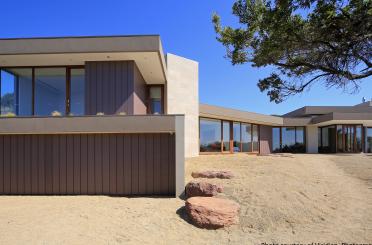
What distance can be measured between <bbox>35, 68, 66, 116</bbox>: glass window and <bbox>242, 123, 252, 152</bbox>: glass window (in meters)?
14.6

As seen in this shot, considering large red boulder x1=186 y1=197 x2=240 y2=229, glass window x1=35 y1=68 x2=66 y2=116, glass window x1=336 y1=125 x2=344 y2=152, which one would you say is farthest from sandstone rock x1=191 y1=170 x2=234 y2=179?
glass window x1=336 y1=125 x2=344 y2=152

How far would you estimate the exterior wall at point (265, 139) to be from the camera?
26.3m

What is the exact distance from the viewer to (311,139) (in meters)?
28.8

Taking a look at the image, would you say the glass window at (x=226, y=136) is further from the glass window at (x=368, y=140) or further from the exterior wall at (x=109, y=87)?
the glass window at (x=368, y=140)

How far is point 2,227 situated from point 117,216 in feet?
8.07

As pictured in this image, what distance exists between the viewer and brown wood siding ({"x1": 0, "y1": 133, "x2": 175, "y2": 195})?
10.2 metres

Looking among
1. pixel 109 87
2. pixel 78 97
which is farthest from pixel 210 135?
pixel 78 97

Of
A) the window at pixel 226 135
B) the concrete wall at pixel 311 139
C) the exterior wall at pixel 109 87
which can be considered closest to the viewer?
the exterior wall at pixel 109 87

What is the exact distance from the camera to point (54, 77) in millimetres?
12984

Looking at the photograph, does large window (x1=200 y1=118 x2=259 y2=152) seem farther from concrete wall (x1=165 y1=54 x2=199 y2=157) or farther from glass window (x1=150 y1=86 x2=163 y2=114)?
glass window (x1=150 y1=86 x2=163 y2=114)

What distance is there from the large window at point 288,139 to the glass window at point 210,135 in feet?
28.6

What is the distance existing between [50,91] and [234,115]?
1218cm

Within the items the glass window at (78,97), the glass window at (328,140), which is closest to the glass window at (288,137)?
the glass window at (328,140)

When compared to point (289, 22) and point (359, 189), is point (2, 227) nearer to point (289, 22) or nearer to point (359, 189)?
point (289, 22)
